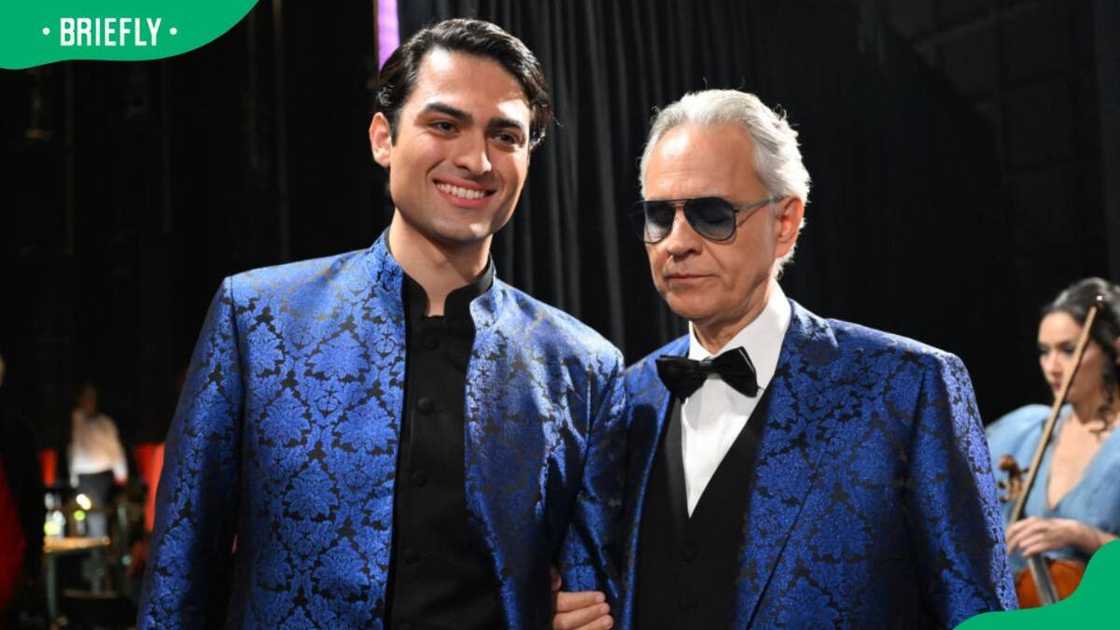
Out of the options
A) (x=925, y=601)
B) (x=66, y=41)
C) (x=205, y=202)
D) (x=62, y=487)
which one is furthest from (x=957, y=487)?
(x=62, y=487)

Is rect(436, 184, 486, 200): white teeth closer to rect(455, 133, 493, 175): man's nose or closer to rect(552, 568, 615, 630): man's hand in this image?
rect(455, 133, 493, 175): man's nose

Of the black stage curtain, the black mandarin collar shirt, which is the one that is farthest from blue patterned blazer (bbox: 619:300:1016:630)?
the black stage curtain

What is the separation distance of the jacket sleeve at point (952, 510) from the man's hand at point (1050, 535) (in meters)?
1.48

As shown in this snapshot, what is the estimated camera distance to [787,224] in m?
2.36

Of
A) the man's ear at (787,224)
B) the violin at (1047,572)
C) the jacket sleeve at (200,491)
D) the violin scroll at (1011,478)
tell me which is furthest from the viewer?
the violin scroll at (1011,478)

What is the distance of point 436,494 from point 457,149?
630 mm

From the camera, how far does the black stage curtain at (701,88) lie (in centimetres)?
286

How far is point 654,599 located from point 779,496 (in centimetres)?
31

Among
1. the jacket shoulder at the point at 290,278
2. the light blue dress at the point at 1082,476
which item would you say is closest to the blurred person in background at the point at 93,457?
the light blue dress at the point at 1082,476

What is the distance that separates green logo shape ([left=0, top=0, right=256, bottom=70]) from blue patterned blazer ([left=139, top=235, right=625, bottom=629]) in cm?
77

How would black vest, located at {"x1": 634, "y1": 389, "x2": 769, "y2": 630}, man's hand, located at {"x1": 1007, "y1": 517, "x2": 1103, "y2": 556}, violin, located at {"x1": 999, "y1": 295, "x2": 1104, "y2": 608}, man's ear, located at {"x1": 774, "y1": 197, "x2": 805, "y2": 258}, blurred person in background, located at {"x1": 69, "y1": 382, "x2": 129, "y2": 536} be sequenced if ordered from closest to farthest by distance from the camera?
black vest, located at {"x1": 634, "y1": 389, "x2": 769, "y2": 630} → man's ear, located at {"x1": 774, "y1": 197, "x2": 805, "y2": 258} → violin, located at {"x1": 999, "y1": 295, "x2": 1104, "y2": 608} → man's hand, located at {"x1": 1007, "y1": 517, "x2": 1103, "y2": 556} → blurred person in background, located at {"x1": 69, "y1": 382, "x2": 129, "y2": 536}

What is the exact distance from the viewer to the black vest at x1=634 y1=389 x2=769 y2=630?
2.13 meters

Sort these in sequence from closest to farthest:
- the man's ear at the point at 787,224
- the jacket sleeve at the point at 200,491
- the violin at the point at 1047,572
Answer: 1. the jacket sleeve at the point at 200,491
2. the man's ear at the point at 787,224
3. the violin at the point at 1047,572

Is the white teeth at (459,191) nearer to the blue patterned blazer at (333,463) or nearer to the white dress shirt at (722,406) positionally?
the blue patterned blazer at (333,463)
